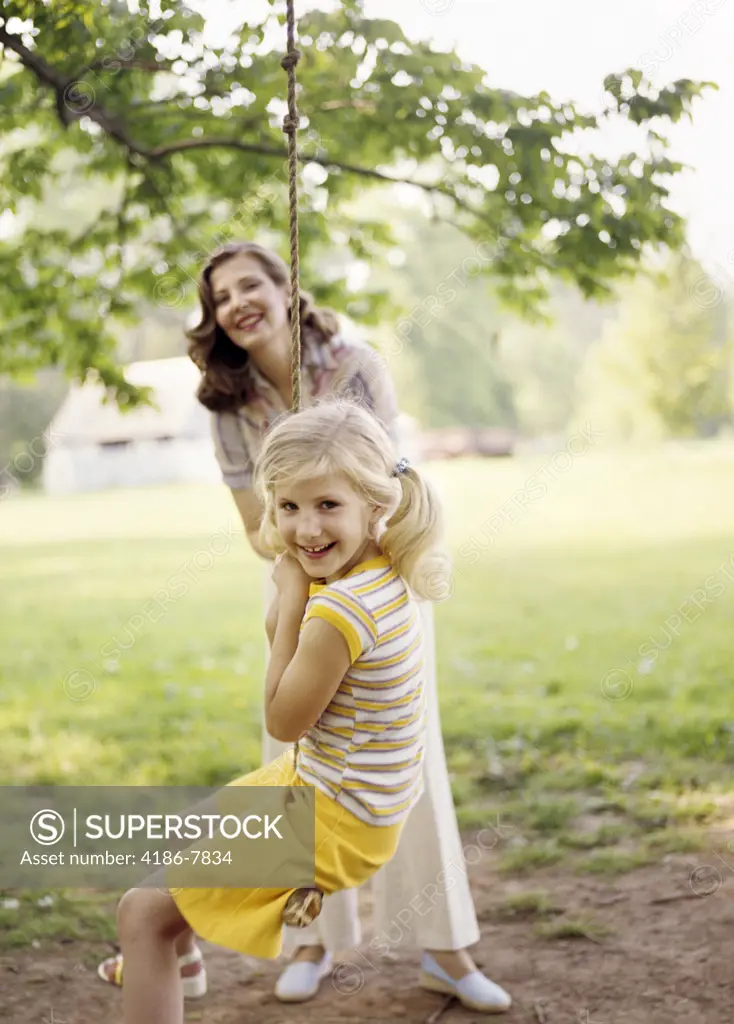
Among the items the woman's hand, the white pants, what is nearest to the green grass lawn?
the white pants

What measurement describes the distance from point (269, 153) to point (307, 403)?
6.24 feet

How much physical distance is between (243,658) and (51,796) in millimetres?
3337

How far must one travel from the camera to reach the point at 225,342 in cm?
295

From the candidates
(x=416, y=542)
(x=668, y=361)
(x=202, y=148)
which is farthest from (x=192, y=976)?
(x=668, y=361)

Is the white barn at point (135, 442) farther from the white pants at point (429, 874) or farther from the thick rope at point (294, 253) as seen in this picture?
the thick rope at point (294, 253)

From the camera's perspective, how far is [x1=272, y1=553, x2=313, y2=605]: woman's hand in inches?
83.6

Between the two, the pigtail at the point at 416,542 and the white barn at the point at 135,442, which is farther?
the white barn at the point at 135,442

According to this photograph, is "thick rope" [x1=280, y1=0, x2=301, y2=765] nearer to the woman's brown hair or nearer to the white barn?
the woman's brown hair

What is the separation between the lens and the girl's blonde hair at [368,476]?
2.07 m

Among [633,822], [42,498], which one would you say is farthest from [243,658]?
[42,498]

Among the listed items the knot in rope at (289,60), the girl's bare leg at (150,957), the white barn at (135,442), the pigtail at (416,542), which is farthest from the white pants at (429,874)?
the white barn at (135,442)

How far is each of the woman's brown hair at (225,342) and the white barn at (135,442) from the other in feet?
84.9

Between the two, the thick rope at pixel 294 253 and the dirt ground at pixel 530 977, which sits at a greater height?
the thick rope at pixel 294 253

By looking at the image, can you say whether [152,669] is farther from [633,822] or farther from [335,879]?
[335,879]
